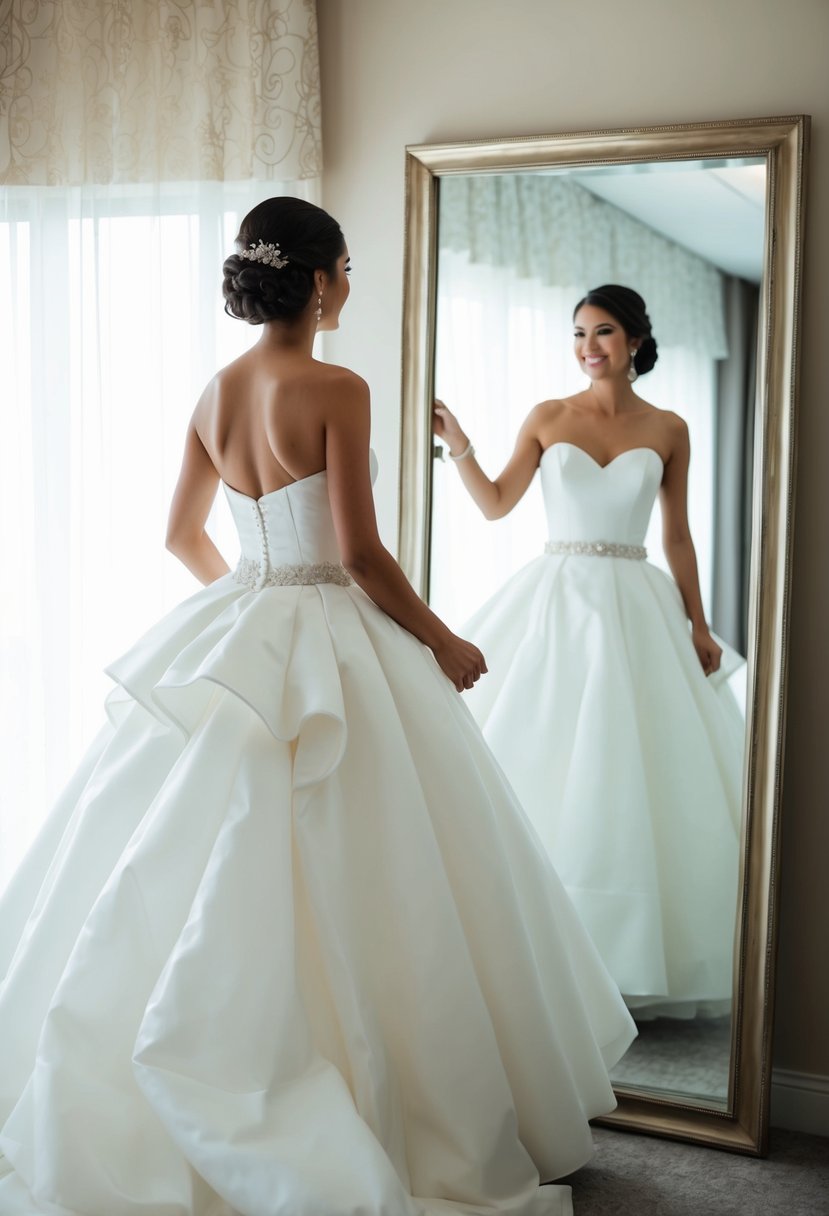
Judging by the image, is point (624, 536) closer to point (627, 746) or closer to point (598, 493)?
point (598, 493)

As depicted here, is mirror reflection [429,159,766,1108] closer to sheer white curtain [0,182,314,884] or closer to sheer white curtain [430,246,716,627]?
sheer white curtain [430,246,716,627]

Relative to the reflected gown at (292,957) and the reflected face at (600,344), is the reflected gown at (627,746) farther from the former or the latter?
the reflected gown at (292,957)

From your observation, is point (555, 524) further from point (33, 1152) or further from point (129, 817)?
point (33, 1152)

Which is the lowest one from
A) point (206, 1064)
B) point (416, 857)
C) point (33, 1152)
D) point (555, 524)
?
point (33, 1152)

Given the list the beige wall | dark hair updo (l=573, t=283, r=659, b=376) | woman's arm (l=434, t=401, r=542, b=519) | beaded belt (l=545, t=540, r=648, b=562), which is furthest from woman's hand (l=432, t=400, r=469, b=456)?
dark hair updo (l=573, t=283, r=659, b=376)

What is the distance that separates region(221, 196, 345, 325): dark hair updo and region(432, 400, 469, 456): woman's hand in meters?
0.65

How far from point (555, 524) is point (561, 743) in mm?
508

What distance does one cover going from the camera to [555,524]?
108 inches

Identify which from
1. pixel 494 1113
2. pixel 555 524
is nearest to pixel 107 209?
pixel 555 524

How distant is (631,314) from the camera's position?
2641 millimetres

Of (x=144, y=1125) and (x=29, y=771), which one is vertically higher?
(x=29, y=771)

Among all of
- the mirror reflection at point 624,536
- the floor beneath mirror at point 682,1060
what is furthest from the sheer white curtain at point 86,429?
the floor beneath mirror at point 682,1060

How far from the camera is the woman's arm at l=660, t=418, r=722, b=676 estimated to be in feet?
8.48

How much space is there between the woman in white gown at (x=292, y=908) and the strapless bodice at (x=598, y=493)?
0.59m
